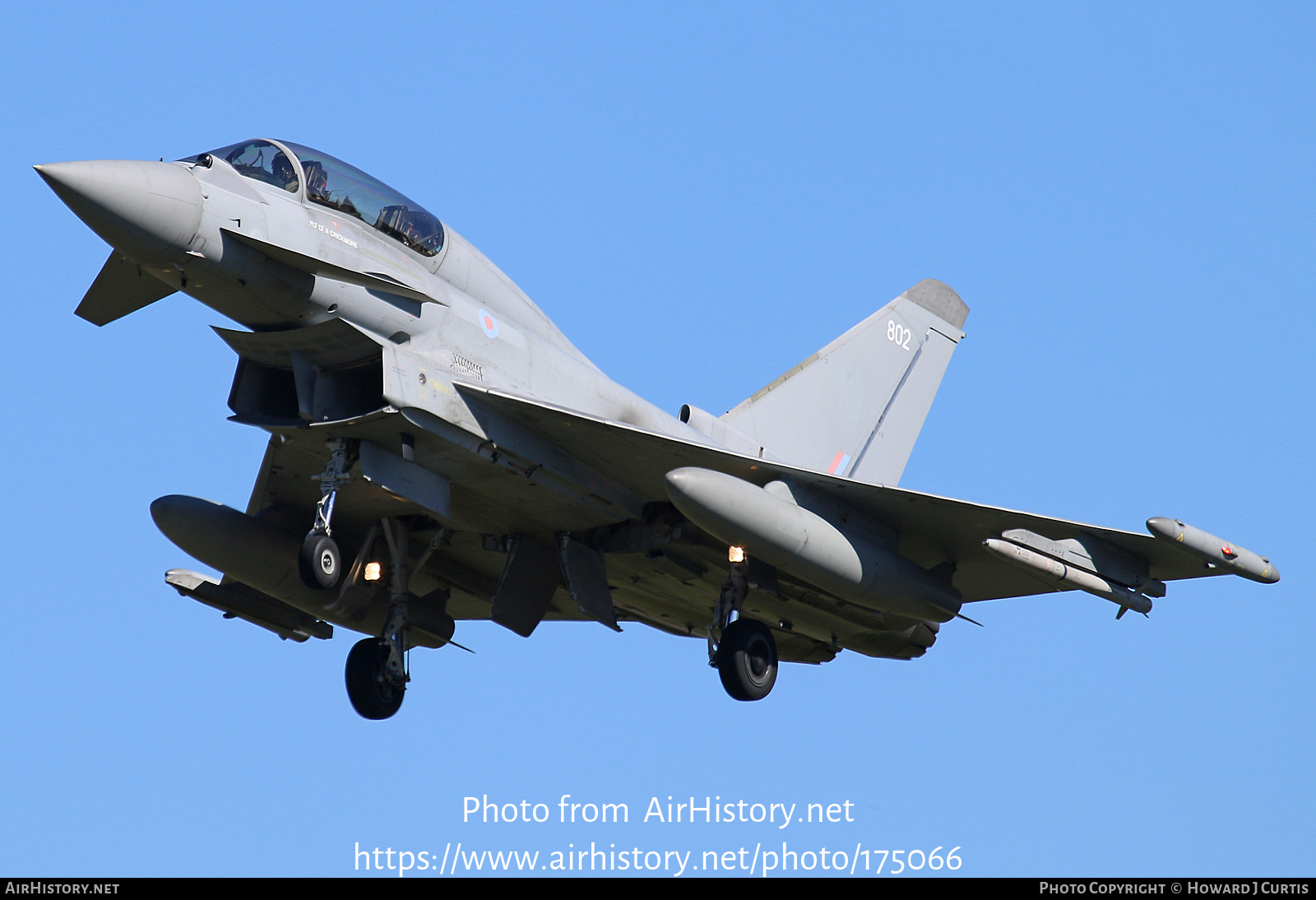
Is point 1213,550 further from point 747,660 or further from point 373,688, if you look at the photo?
point 373,688

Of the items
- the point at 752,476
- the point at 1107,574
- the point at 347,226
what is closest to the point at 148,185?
the point at 347,226

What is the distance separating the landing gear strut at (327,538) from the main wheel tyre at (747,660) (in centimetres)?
421

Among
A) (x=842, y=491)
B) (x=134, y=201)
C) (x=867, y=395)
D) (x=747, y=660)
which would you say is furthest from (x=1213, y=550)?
(x=134, y=201)

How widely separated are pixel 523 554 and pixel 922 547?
4180 millimetres

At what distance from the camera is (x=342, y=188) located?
13.4 metres

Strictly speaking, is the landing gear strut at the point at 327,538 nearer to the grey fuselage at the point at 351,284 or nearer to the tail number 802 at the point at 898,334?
the grey fuselage at the point at 351,284

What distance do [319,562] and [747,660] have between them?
15.2 feet

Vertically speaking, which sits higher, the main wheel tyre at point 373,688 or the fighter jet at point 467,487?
the fighter jet at point 467,487

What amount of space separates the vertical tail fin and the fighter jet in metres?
0.09

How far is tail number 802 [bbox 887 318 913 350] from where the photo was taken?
63.6ft

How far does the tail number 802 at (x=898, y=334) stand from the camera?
1939cm

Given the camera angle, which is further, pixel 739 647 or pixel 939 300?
pixel 939 300

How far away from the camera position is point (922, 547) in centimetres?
1557

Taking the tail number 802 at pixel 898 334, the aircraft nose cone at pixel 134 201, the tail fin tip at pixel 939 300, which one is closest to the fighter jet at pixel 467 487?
the aircraft nose cone at pixel 134 201
